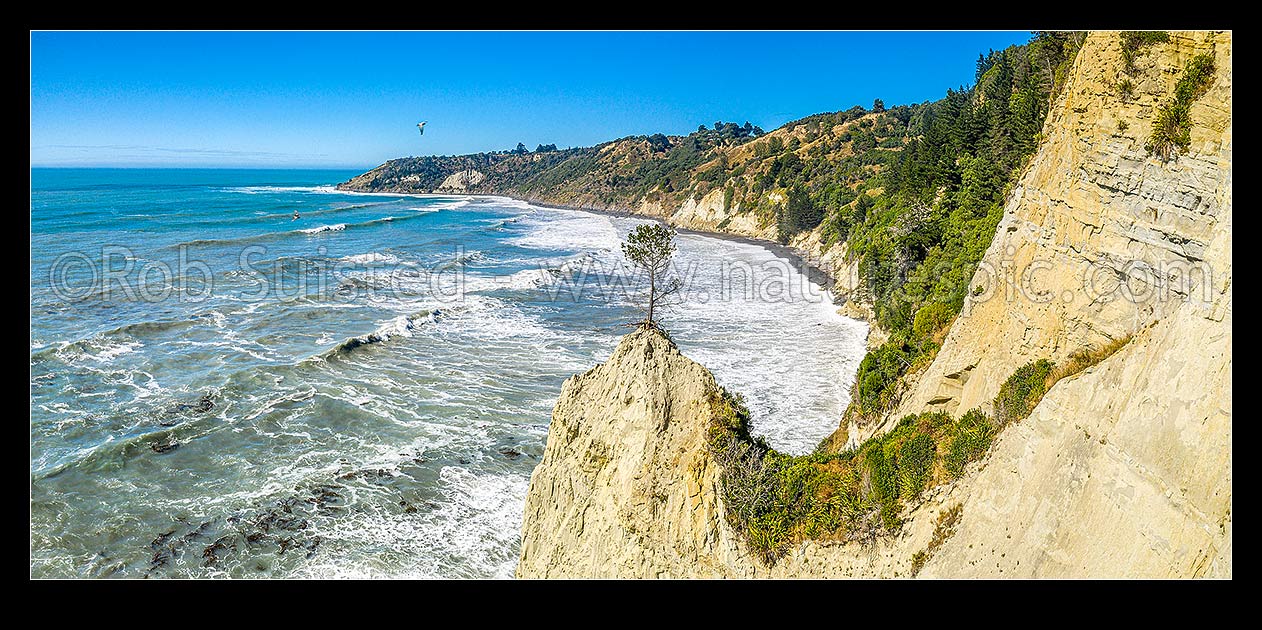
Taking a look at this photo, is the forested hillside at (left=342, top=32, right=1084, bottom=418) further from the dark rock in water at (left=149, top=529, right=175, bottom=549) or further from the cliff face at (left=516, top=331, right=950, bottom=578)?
the dark rock in water at (left=149, top=529, right=175, bottom=549)

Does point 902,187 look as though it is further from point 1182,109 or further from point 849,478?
point 849,478

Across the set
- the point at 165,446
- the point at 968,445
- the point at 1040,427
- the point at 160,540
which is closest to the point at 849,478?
the point at 968,445

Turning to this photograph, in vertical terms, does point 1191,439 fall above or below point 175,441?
above

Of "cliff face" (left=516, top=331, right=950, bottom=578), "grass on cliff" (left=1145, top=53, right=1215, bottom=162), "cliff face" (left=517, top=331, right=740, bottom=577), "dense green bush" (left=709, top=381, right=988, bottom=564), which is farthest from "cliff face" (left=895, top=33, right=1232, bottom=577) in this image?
"cliff face" (left=517, top=331, right=740, bottom=577)
